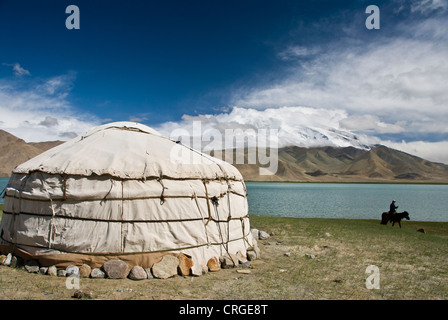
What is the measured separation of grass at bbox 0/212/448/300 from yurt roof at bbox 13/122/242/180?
1.94 metres

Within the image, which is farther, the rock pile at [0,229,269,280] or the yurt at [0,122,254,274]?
the yurt at [0,122,254,274]

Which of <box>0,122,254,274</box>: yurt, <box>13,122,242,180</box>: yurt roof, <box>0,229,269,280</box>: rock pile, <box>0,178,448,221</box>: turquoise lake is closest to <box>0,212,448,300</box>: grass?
<box>0,229,269,280</box>: rock pile

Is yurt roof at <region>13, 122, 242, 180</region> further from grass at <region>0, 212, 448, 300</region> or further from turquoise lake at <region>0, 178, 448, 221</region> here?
turquoise lake at <region>0, 178, 448, 221</region>

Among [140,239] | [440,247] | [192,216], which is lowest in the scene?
[440,247]

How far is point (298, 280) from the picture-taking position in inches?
217

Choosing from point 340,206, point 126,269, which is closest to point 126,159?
point 126,269

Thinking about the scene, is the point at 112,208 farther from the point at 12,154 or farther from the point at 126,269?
the point at 12,154

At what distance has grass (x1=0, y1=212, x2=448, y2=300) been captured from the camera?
15.3 feet

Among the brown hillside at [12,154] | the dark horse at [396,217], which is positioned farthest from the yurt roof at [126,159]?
the brown hillside at [12,154]

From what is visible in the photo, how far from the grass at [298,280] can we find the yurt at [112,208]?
1.75ft
